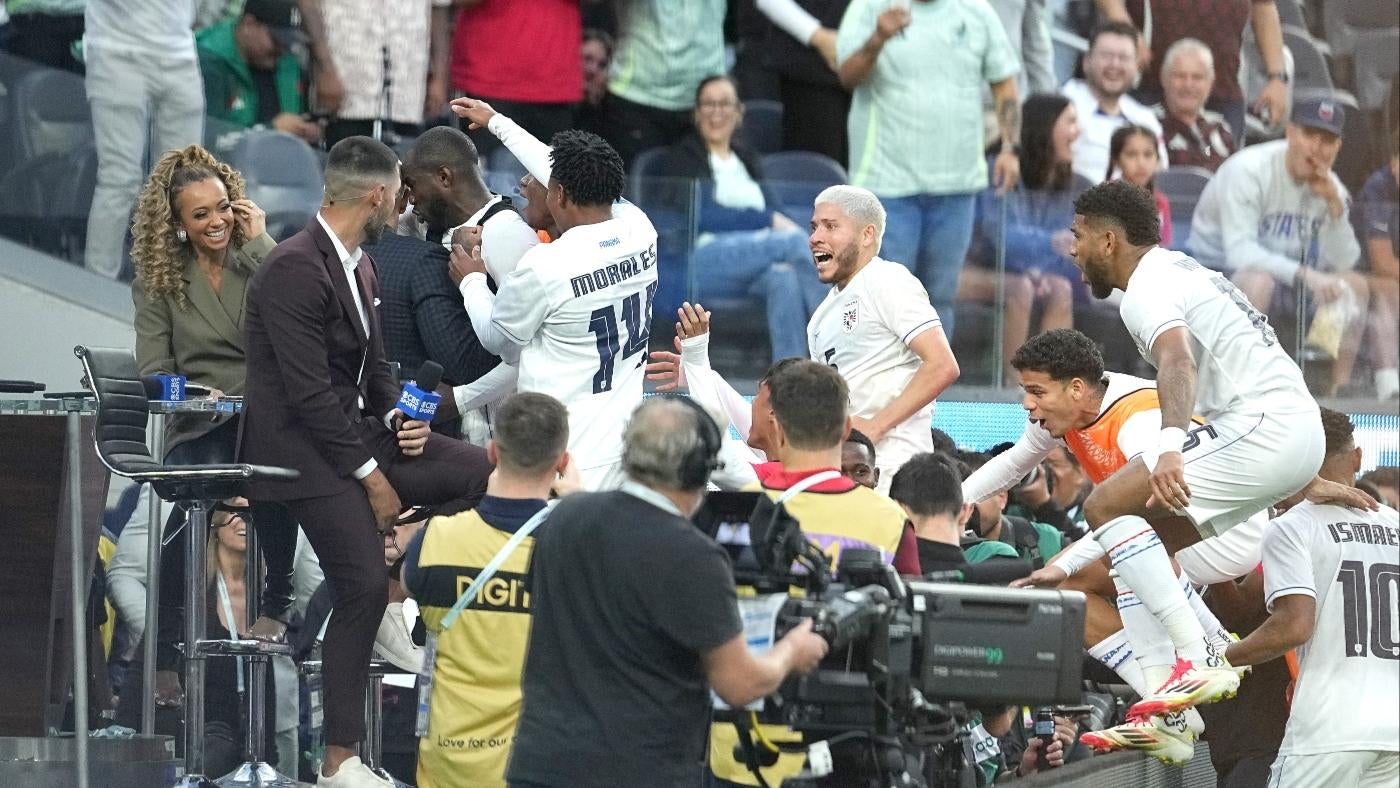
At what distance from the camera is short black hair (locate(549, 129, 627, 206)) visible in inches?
268

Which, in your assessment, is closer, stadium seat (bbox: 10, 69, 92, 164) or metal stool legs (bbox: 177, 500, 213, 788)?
metal stool legs (bbox: 177, 500, 213, 788)

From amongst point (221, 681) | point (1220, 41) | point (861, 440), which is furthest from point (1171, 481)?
point (1220, 41)

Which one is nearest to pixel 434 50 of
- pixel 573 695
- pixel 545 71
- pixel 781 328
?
pixel 545 71

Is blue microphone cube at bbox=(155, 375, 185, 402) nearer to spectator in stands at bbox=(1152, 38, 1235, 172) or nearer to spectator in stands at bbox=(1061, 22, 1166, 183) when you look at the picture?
spectator in stands at bbox=(1061, 22, 1166, 183)

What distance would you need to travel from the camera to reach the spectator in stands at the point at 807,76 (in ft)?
35.6

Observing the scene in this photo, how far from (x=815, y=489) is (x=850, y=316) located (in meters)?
2.34

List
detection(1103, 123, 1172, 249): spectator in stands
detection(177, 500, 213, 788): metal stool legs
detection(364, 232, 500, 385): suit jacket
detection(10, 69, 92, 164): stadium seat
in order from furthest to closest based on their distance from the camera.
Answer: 1. detection(1103, 123, 1172, 249): spectator in stands
2. detection(10, 69, 92, 164): stadium seat
3. detection(364, 232, 500, 385): suit jacket
4. detection(177, 500, 213, 788): metal stool legs

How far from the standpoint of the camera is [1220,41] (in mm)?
12391

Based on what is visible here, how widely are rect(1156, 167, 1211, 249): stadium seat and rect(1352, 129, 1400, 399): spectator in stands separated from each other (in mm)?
855

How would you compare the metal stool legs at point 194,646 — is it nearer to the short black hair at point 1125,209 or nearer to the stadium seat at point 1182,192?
the short black hair at point 1125,209

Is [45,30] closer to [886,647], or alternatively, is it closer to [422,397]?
[422,397]

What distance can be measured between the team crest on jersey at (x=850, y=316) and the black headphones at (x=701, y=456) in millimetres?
2927

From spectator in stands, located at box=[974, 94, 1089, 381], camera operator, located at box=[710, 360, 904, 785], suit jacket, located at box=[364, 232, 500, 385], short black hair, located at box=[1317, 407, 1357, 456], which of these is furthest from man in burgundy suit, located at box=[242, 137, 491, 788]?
spectator in stands, located at box=[974, 94, 1089, 381]

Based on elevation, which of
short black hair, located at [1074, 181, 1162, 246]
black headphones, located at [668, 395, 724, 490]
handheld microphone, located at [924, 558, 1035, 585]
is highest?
short black hair, located at [1074, 181, 1162, 246]
